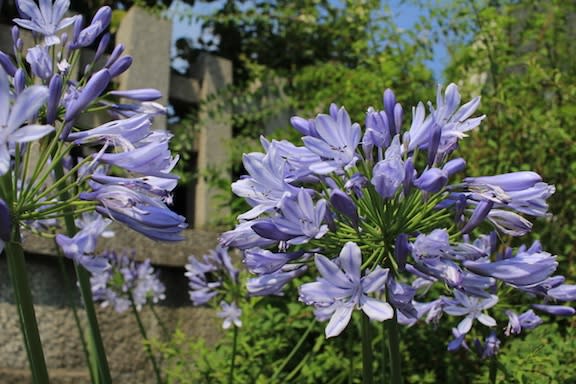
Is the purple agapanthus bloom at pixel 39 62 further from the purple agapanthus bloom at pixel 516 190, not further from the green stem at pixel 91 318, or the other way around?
the purple agapanthus bloom at pixel 516 190

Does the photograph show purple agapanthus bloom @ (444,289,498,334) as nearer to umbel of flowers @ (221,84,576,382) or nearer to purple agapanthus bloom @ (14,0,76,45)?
umbel of flowers @ (221,84,576,382)

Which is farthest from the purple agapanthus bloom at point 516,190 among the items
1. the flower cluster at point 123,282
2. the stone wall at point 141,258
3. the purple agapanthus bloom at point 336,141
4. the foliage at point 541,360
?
the stone wall at point 141,258

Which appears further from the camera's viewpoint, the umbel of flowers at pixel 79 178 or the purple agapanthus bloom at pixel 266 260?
the purple agapanthus bloom at pixel 266 260

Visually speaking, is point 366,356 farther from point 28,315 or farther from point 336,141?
point 28,315

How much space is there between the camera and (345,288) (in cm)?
139

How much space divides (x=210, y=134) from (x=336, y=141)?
444 cm

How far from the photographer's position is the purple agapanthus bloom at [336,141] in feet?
4.77

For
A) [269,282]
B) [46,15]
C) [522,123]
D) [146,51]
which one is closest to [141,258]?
[146,51]

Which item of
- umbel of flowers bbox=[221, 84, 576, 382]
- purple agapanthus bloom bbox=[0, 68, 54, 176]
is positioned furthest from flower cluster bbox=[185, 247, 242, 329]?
purple agapanthus bloom bbox=[0, 68, 54, 176]

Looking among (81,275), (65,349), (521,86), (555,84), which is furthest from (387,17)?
(81,275)

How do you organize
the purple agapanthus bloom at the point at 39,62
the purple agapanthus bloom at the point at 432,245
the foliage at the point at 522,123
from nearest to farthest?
the purple agapanthus bloom at the point at 432,245 → the purple agapanthus bloom at the point at 39,62 → the foliage at the point at 522,123

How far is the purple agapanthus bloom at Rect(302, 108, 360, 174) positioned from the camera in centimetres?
145

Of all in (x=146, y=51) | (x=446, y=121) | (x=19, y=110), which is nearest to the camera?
(x=19, y=110)

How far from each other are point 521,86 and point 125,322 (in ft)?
8.85
